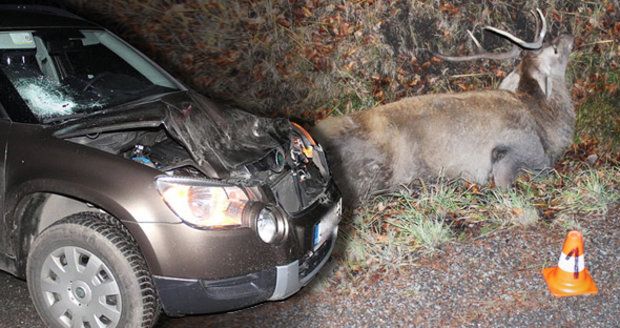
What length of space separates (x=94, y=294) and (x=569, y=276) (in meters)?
3.24

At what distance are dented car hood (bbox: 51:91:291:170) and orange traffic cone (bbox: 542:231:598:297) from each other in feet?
7.06

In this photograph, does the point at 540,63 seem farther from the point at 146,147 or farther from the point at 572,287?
the point at 146,147

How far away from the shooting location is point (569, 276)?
474 centimetres

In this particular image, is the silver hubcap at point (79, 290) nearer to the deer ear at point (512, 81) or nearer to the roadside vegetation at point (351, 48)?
the roadside vegetation at point (351, 48)

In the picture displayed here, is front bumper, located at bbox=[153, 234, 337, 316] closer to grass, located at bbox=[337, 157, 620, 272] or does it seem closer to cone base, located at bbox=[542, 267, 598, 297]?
grass, located at bbox=[337, 157, 620, 272]

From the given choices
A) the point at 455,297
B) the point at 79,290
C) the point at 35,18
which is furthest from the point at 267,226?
the point at 35,18

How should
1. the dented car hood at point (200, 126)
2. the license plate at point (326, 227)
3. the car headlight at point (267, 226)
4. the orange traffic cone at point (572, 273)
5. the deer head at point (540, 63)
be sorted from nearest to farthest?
1. the car headlight at point (267, 226)
2. the dented car hood at point (200, 126)
3. the license plate at point (326, 227)
4. the orange traffic cone at point (572, 273)
5. the deer head at point (540, 63)

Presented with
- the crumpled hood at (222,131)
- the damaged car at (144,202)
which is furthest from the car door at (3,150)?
the crumpled hood at (222,131)

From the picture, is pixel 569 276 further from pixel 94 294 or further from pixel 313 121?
pixel 313 121

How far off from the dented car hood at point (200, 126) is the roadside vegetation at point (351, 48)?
393 centimetres

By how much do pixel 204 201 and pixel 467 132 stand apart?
4.81 m

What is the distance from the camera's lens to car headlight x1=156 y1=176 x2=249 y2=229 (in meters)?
3.79

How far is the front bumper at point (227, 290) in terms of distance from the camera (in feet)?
12.6

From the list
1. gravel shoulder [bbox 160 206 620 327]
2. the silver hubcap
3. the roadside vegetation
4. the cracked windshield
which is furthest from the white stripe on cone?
the roadside vegetation
